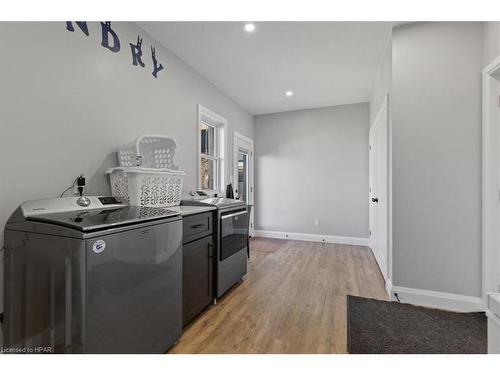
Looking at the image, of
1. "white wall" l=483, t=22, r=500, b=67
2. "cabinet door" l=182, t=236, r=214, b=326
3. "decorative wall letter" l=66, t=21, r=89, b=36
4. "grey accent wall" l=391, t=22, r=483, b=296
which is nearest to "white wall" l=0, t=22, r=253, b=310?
"decorative wall letter" l=66, t=21, r=89, b=36

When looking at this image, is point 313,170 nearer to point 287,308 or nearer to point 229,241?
point 229,241

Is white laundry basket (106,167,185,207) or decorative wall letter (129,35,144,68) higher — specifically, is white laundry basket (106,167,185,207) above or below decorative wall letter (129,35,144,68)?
below

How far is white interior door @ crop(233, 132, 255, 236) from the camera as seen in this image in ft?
14.8

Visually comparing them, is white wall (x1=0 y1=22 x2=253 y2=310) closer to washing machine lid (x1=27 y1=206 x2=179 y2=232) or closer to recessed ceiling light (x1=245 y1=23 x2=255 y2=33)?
washing machine lid (x1=27 y1=206 x2=179 y2=232)

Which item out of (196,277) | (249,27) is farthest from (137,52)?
(196,277)

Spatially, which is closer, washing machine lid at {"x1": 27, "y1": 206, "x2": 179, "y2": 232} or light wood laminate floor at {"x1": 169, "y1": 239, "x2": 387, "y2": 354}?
washing machine lid at {"x1": 27, "y1": 206, "x2": 179, "y2": 232}

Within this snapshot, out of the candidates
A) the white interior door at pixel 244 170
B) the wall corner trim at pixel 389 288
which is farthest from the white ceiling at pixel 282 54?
the wall corner trim at pixel 389 288

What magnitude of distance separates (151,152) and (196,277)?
1.25m

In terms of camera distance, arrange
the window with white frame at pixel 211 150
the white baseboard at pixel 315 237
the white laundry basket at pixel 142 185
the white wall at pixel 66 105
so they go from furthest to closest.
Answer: the white baseboard at pixel 315 237, the window with white frame at pixel 211 150, the white laundry basket at pixel 142 185, the white wall at pixel 66 105

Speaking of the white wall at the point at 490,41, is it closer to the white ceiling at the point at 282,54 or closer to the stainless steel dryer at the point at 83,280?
the white ceiling at the point at 282,54

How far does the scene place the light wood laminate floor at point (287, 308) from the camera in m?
1.69

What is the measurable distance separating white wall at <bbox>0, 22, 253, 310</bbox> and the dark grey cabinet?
792mm

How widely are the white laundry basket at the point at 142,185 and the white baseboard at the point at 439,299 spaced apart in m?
2.38
